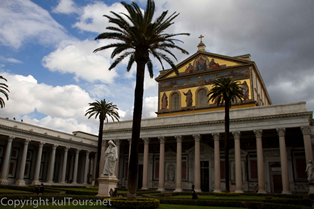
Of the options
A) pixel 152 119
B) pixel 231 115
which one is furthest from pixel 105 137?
pixel 231 115

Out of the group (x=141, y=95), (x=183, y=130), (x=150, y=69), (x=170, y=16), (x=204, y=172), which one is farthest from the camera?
(x=204, y=172)

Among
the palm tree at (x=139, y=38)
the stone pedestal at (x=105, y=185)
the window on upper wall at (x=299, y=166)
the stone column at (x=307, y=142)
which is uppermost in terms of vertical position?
the palm tree at (x=139, y=38)

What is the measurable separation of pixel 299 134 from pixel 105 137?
27.1m

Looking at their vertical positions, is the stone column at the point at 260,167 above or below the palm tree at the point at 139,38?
below

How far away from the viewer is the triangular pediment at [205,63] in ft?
128

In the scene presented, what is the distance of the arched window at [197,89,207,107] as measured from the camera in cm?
3953

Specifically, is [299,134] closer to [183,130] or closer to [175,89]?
[183,130]

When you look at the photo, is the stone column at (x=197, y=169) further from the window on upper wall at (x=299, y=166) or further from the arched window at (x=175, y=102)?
the window on upper wall at (x=299, y=166)

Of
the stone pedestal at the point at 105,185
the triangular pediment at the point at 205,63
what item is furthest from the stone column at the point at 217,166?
the stone pedestal at the point at 105,185

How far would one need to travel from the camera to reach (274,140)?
33.9m

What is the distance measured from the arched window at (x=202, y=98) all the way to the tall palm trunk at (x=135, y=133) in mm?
23499

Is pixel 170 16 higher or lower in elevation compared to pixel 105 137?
higher

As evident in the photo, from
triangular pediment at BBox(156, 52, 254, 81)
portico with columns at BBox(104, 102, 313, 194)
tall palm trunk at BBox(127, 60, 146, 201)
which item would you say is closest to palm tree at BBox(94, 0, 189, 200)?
tall palm trunk at BBox(127, 60, 146, 201)

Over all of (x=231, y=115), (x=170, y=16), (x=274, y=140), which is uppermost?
(x=170, y=16)
